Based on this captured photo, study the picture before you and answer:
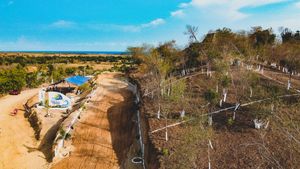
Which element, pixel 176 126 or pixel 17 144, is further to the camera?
pixel 17 144

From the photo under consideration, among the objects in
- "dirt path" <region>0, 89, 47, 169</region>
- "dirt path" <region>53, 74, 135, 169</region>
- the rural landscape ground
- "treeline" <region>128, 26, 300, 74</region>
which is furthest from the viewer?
"treeline" <region>128, 26, 300, 74</region>

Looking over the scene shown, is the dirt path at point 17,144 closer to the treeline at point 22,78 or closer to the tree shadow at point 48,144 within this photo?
the tree shadow at point 48,144

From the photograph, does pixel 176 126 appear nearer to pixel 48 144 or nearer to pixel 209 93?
pixel 209 93

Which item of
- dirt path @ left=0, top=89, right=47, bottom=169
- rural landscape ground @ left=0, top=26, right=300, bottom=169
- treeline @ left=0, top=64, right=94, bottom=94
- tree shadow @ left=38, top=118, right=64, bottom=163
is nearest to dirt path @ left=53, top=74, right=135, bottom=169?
rural landscape ground @ left=0, top=26, right=300, bottom=169

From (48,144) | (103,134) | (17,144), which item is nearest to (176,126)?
(103,134)

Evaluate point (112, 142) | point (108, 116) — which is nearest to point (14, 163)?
point (112, 142)

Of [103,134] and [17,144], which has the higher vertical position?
[103,134]

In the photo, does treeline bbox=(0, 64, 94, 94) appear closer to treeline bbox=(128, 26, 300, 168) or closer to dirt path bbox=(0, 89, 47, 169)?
dirt path bbox=(0, 89, 47, 169)

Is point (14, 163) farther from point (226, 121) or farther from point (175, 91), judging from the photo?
point (226, 121)
